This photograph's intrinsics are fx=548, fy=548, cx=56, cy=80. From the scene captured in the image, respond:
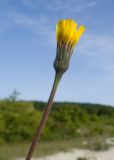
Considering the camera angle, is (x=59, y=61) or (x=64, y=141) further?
(x=64, y=141)

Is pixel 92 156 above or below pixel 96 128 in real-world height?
below

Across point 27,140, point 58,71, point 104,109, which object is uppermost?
point 104,109

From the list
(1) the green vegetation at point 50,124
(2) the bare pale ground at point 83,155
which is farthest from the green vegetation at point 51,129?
A: (2) the bare pale ground at point 83,155

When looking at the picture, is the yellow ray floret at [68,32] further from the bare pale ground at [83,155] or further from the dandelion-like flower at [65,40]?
the bare pale ground at [83,155]

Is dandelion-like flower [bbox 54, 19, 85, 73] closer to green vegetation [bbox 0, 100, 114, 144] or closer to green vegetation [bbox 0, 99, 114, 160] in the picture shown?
green vegetation [bbox 0, 99, 114, 160]

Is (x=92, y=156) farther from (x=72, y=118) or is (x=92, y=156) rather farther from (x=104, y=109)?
(x=104, y=109)

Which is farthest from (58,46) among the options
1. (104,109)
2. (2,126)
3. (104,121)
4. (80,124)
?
(104,109)

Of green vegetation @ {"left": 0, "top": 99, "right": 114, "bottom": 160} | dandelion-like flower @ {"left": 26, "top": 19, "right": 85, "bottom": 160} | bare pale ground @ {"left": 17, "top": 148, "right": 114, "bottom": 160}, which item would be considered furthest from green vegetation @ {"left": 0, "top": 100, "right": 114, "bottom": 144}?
dandelion-like flower @ {"left": 26, "top": 19, "right": 85, "bottom": 160}

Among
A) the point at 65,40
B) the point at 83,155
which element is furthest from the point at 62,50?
the point at 83,155
